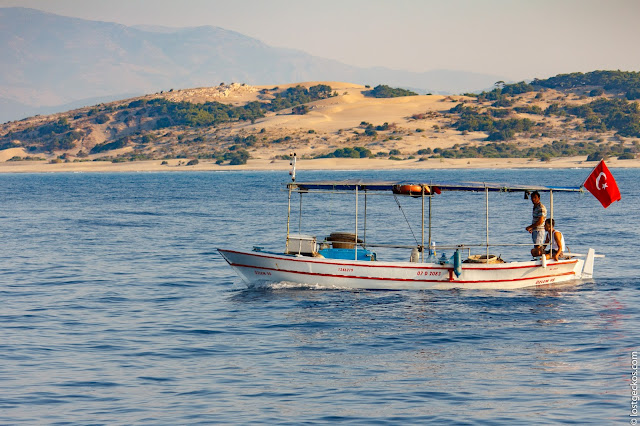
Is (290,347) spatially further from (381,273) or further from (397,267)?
(397,267)

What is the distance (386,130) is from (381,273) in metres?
136

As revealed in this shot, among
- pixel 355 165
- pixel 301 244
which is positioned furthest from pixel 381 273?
pixel 355 165

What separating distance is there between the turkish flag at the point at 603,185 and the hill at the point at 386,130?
107m

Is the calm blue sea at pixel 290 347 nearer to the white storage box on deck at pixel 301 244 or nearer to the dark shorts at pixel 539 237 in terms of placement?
the white storage box on deck at pixel 301 244

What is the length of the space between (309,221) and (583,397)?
37504 millimetres

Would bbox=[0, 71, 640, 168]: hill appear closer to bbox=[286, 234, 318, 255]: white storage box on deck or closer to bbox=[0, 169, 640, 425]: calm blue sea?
bbox=[0, 169, 640, 425]: calm blue sea

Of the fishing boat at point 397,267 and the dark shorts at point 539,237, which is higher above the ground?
the dark shorts at point 539,237

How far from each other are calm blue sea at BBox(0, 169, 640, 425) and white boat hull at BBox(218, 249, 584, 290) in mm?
431

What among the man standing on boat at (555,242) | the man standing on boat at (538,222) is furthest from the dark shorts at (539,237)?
the man standing on boat at (555,242)

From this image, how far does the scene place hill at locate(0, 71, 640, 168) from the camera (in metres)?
146

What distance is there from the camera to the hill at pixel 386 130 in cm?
14650

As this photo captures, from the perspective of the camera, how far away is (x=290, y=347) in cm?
1966

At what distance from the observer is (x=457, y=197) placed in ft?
257

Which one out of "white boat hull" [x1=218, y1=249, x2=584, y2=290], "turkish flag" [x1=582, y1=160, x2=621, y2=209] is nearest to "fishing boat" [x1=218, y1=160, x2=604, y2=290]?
"white boat hull" [x1=218, y1=249, x2=584, y2=290]
